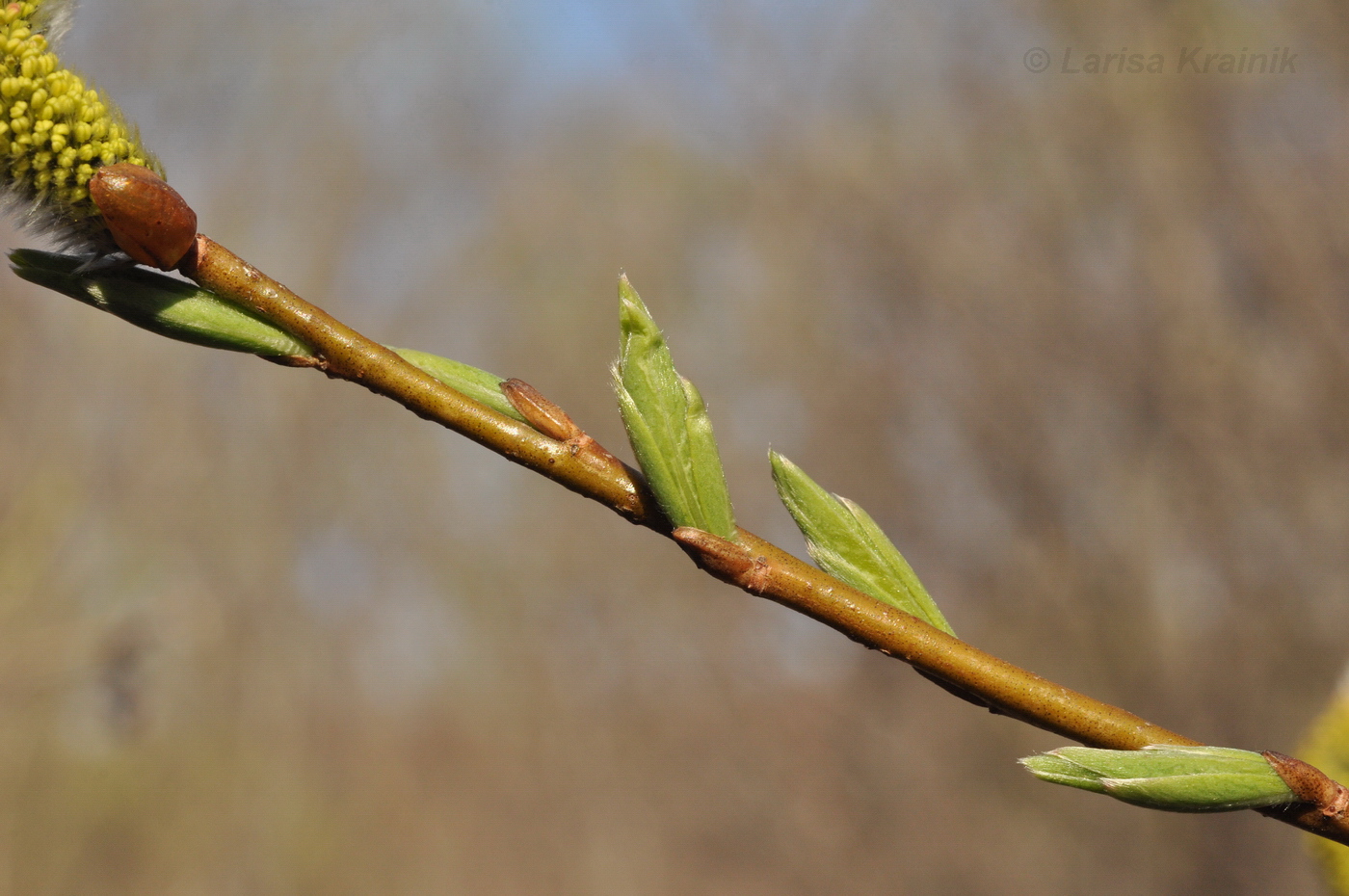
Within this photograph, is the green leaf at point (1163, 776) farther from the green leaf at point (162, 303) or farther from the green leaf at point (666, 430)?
the green leaf at point (162, 303)

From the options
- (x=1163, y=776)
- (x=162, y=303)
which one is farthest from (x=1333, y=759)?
(x=162, y=303)

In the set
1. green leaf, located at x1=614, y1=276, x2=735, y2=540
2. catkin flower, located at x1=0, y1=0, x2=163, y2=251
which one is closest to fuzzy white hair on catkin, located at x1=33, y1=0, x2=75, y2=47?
catkin flower, located at x1=0, y1=0, x2=163, y2=251

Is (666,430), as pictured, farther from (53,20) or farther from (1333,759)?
(1333,759)

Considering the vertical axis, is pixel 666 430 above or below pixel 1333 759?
below

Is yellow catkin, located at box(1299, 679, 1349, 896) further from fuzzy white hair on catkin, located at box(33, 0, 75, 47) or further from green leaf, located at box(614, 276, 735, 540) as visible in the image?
fuzzy white hair on catkin, located at box(33, 0, 75, 47)

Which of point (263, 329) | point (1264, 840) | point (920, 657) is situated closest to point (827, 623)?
point (920, 657)

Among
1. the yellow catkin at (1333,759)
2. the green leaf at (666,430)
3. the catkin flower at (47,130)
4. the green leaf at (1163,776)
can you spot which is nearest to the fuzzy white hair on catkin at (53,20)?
the catkin flower at (47,130)

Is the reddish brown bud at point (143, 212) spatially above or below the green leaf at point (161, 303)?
above
